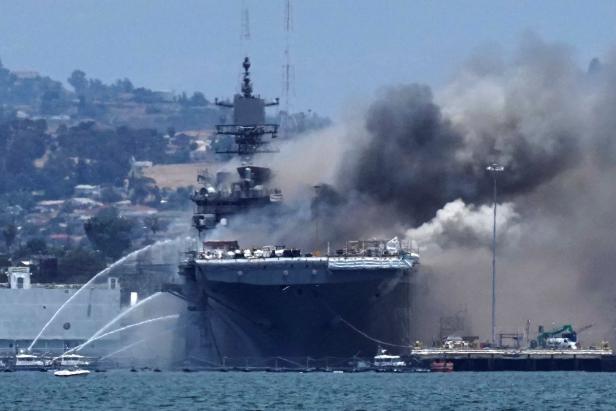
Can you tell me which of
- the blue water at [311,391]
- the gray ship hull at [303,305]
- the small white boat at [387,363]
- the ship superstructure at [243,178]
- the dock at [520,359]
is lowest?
the blue water at [311,391]

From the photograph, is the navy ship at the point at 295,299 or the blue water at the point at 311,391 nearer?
the blue water at the point at 311,391

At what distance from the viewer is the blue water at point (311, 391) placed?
10106 centimetres

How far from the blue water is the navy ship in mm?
2479

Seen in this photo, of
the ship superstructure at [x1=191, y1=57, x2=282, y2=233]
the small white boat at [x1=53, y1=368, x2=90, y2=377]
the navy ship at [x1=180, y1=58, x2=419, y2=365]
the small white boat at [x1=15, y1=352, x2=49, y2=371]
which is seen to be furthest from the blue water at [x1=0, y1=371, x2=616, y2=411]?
the ship superstructure at [x1=191, y1=57, x2=282, y2=233]

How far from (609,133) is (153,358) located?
98.7 ft

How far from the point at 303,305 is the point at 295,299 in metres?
0.60

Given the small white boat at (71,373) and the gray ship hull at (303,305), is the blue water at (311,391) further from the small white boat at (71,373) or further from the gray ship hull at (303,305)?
the gray ship hull at (303,305)

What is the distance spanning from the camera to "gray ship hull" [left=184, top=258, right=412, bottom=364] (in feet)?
410

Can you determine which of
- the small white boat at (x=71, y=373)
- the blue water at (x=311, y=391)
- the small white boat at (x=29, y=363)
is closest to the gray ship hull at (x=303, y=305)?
the blue water at (x=311, y=391)

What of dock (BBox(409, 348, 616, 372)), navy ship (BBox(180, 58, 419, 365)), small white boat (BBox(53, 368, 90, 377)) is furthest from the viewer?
small white boat (BBox(53, 368, 90, 377))

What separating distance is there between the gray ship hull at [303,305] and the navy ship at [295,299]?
5 cm

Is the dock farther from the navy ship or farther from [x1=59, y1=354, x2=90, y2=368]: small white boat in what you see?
[x1=59, y1=354, x2=90, y2=368]: small white boat

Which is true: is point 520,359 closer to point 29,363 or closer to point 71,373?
point 71,373

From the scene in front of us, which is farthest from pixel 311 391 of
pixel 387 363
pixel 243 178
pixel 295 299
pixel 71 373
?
pixel 243 178
